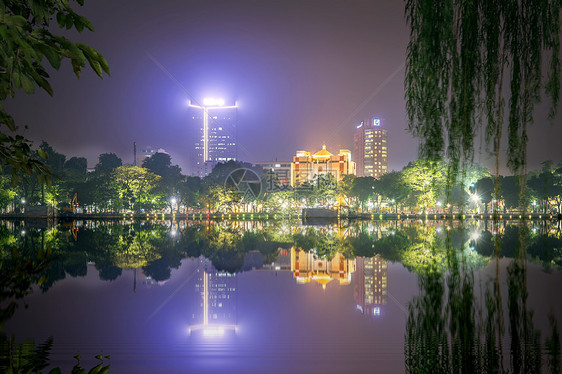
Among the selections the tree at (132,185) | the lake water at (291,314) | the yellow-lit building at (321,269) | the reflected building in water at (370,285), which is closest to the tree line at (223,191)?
the tree at (132,185)

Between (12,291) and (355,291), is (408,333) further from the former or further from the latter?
(12,291)

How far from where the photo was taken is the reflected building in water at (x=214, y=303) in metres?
6.91

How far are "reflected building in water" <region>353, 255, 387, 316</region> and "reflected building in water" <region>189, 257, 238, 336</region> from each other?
2.80m

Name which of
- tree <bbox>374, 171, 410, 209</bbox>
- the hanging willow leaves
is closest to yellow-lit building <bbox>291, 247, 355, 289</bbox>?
the hanging willow leaves

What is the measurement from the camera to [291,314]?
25.3 feet

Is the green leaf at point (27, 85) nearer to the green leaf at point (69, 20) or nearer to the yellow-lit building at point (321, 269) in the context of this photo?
the green leaf at point (69, 20)

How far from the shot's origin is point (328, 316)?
24.5 feet

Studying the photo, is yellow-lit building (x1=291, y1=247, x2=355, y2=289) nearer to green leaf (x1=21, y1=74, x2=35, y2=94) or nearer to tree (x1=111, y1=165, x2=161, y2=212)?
green leaf (x1=21, y1=74, x2=35, y2=94)

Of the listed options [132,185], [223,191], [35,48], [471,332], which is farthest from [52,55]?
[223,191]

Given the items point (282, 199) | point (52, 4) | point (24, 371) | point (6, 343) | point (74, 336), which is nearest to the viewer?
point (52, 4)

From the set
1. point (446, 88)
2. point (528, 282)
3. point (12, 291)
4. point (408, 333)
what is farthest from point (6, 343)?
point (528, 282)

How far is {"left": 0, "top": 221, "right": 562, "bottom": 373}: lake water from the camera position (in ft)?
16.9

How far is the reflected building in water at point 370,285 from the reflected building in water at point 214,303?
2.80 metres

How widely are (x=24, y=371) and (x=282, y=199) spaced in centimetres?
8875
